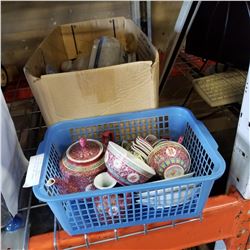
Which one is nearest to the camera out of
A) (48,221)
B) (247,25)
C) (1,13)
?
(48,221)

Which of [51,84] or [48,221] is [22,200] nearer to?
[48,221]

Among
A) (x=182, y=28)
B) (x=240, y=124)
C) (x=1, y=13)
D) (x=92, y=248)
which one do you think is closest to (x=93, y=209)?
(x=92, y=248)

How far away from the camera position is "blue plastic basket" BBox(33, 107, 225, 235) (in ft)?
1.58

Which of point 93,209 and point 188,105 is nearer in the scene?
point 93,209

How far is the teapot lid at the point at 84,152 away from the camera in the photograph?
0.58 meters

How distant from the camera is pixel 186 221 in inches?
23.3

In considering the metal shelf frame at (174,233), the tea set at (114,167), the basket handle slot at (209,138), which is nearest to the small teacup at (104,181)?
the tea set at (114,167)

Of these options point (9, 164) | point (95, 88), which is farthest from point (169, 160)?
point (9, 164)

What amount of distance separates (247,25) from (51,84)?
594 millimetres

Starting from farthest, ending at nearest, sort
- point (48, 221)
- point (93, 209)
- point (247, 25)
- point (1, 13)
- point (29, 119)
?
point (1, 13) < point (29, 119) < point (247, 25) < point (48, 221) < point (93, 209)

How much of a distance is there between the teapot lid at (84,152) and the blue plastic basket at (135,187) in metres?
0.05

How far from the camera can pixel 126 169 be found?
52 cm

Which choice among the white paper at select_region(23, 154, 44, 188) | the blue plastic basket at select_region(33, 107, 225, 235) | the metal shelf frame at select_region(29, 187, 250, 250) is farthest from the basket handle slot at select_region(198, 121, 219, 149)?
the white paper at select_region(23, 154, 44, 188)

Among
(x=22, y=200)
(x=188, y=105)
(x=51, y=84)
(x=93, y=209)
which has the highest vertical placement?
(x=51, y=84)
